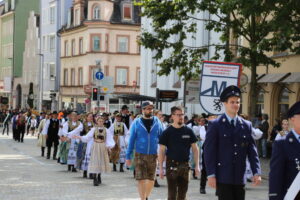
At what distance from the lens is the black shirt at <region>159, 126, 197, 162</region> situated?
11031 mm

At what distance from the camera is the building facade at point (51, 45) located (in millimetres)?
77094

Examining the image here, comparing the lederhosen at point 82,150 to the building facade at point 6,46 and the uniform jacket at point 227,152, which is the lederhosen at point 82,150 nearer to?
the uniform jacket at point 227,152

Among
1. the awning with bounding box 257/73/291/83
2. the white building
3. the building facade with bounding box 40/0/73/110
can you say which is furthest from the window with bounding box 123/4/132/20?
the awning with bounding box 257/73/291/83

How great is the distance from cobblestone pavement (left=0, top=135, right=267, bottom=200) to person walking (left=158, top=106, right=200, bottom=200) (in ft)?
11.9

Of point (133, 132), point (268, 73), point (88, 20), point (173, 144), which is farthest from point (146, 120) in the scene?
point (88, 20)

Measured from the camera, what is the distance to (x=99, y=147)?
1755 cm

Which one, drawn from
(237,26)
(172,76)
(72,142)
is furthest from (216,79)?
(172,76)

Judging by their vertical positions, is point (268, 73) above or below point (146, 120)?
above

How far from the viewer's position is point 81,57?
69750 mm

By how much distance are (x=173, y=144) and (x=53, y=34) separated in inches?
2728

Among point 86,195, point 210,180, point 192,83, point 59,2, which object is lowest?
point 86,195

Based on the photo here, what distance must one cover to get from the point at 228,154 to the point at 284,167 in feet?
5.86

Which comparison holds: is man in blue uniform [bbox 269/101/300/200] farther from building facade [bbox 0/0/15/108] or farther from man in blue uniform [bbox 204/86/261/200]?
building facade [bbox 0/0/15/108]

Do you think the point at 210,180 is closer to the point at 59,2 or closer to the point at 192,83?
the point at 192,83
